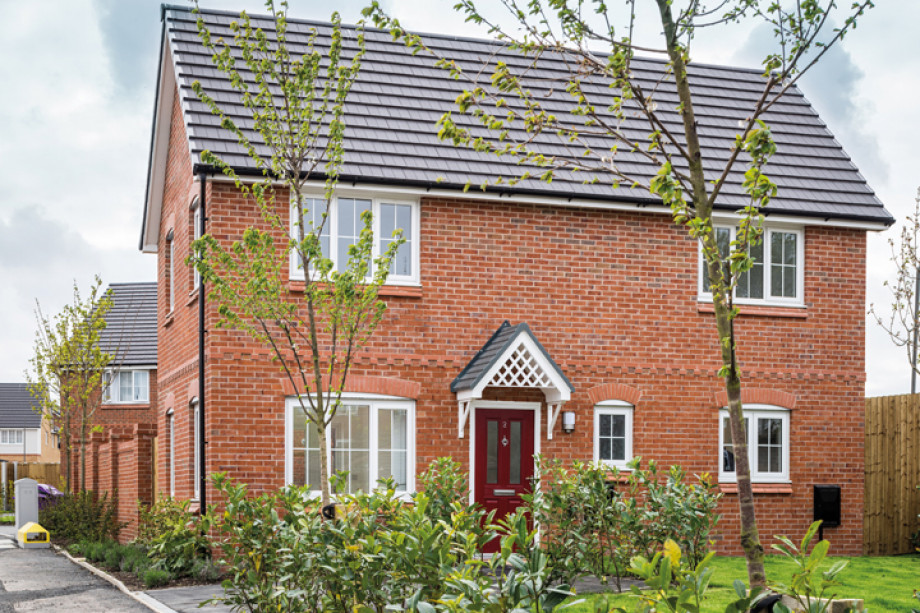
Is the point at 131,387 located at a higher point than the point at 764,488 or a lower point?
higher

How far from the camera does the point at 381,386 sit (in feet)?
49.4

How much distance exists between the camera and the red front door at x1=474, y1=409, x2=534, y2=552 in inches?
611

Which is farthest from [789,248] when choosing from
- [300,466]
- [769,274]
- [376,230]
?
[300,466]

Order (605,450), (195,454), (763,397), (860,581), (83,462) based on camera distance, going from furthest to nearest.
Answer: (83,462)
(763,397)
(605,450)
(195,454)
(860,581)

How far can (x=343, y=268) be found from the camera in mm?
15219

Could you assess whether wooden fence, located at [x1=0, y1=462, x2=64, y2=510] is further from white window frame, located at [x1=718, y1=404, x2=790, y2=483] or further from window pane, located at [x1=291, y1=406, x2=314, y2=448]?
white window frame, located at [x1=718, y1=404, x2=790, y2=483]

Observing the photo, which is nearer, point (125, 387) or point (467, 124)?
point (467, 124)

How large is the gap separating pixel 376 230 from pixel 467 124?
277 centimetres

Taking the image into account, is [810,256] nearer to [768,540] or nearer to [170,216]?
[768,540]

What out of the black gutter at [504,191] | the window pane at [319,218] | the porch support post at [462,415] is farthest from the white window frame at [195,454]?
the porch support post at [462,415]

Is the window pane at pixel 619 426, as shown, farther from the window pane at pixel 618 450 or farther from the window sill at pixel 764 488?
the window sill at pixel 764 488

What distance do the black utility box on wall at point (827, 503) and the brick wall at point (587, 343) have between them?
18 cm

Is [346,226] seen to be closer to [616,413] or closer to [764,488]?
[616,413]

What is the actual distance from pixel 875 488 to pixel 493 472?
667 centimetres
